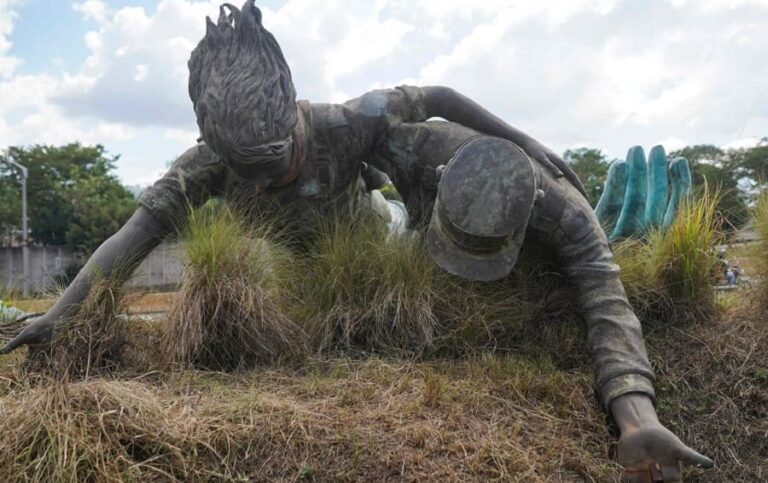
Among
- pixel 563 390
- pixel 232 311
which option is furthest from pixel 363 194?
pixel 563 390

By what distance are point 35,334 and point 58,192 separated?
72.0 ft

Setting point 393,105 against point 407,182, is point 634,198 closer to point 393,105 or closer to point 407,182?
point 407,182

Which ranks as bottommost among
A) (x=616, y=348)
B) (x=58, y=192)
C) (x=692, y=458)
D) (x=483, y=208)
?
(x=692, y=458)

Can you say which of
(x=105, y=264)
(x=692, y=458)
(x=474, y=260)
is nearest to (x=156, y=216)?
(x=105, y=264)

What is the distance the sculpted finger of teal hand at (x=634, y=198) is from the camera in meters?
3.73

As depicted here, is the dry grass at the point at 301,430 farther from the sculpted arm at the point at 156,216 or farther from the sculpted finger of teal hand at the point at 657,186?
the sculpted finger of teal hand at the point at 657,186

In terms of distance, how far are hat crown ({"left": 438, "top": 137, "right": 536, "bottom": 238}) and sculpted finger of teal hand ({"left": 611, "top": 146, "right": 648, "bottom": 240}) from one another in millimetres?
1499

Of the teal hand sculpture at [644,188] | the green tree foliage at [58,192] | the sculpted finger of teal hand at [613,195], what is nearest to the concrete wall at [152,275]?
the teal hand sculpture at [644,188]

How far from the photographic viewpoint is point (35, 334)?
2.46 metres

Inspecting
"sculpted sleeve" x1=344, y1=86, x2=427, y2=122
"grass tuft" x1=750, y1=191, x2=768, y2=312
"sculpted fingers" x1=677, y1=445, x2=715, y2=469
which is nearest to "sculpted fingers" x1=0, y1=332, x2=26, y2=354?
"sculpted sleeve" x1=344, y1=86, x2=427, y2=122

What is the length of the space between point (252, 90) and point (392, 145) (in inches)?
27.6

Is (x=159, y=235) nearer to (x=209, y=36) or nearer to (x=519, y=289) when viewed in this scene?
(x=209, y=36)

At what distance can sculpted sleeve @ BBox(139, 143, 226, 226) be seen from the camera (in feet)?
9.11

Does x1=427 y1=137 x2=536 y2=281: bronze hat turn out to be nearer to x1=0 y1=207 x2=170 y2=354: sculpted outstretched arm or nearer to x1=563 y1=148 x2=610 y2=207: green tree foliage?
x1=0 y1=207 x2=170 y2=354: sculpted outstretched arm
